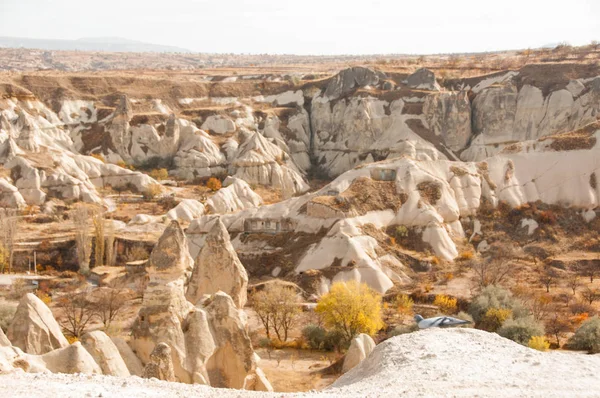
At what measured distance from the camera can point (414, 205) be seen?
38.3m

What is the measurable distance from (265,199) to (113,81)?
3324 cm

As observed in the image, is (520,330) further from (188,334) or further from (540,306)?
(188,334)

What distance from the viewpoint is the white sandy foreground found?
443 inches

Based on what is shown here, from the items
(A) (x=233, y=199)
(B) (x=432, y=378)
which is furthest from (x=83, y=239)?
(B) (x=432, y=378)

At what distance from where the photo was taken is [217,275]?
2070 cm

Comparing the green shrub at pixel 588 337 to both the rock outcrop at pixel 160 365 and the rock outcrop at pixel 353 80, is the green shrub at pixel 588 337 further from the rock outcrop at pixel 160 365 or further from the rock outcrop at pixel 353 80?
the rock outcrop at pixel 353 80

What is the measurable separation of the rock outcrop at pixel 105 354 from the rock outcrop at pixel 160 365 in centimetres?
84

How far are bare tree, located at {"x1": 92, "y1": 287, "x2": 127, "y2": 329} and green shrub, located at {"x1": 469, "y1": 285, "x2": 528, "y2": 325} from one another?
16.2 metres

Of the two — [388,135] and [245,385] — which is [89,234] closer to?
[245,385]

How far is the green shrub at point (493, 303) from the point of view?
2682 cm

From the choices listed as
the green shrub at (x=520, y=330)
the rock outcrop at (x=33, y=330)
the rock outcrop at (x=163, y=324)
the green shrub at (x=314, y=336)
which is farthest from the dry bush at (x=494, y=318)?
the rock outcrop at (x=33, y=330)

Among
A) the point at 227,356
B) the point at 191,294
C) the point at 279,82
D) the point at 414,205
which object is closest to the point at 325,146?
the point at 279,82

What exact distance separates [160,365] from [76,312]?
19.4 m

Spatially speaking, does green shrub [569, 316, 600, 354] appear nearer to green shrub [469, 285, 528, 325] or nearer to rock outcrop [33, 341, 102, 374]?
green shrub [469, 285, 528, 325]
